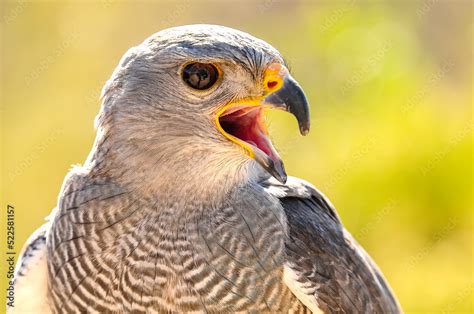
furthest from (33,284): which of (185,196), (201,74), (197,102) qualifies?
(201,74)

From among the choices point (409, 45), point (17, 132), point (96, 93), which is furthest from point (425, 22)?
point (17, 132)

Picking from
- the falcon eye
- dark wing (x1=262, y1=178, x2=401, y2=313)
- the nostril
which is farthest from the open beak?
dark wing (x1=262, y1=178, x2=401, y2=313)

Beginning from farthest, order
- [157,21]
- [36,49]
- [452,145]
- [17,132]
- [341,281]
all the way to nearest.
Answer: [157,21]
[36,49]
[17,132]
[452,145]
[341,281]

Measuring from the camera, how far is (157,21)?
36.0 ft

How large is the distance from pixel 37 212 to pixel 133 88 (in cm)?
494

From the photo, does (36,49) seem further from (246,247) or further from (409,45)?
(246,247)

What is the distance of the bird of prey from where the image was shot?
351cm

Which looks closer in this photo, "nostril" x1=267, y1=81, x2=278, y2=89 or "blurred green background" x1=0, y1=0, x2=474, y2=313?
"nostril" x1=267, y1=81, x2=278, y2=89

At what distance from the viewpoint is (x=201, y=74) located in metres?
3.49

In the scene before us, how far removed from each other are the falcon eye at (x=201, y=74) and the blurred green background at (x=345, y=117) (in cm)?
269

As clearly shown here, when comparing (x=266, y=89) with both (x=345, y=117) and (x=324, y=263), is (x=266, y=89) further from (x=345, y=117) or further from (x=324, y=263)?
(x=345, y=117)

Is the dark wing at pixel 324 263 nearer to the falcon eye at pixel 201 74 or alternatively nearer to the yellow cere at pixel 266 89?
the yellow cere at pixel 266 89

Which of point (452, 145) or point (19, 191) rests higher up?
point (452, 145)

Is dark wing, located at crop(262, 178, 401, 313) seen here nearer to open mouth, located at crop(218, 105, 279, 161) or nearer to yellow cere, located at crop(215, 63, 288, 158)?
open mouth, located at crop(218, 105, 279, 161)
